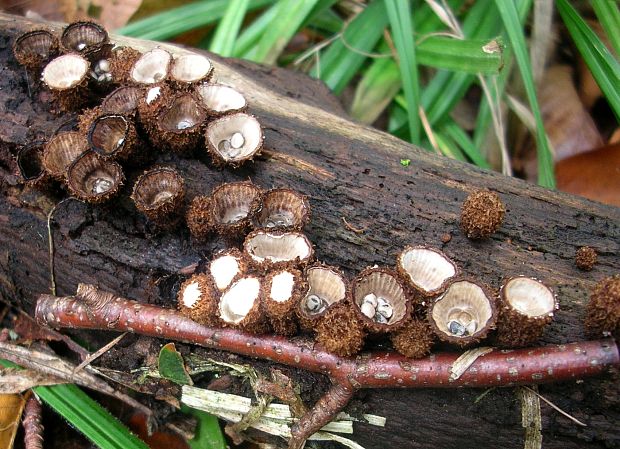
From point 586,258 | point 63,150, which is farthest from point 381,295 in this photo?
point 63,150

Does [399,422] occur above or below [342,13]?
below

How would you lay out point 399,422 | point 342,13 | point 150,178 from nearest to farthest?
point 399,422, point 150,178, point 342,13

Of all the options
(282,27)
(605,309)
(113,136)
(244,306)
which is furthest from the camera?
(282,27)

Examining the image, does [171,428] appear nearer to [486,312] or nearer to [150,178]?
[150,178]

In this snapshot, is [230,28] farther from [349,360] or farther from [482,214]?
[349,360]

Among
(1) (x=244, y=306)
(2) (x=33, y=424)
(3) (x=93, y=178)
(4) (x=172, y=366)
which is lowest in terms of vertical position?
(2) (x=33, y=424)

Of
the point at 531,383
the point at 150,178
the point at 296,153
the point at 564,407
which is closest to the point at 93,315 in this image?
the point at 150,178
